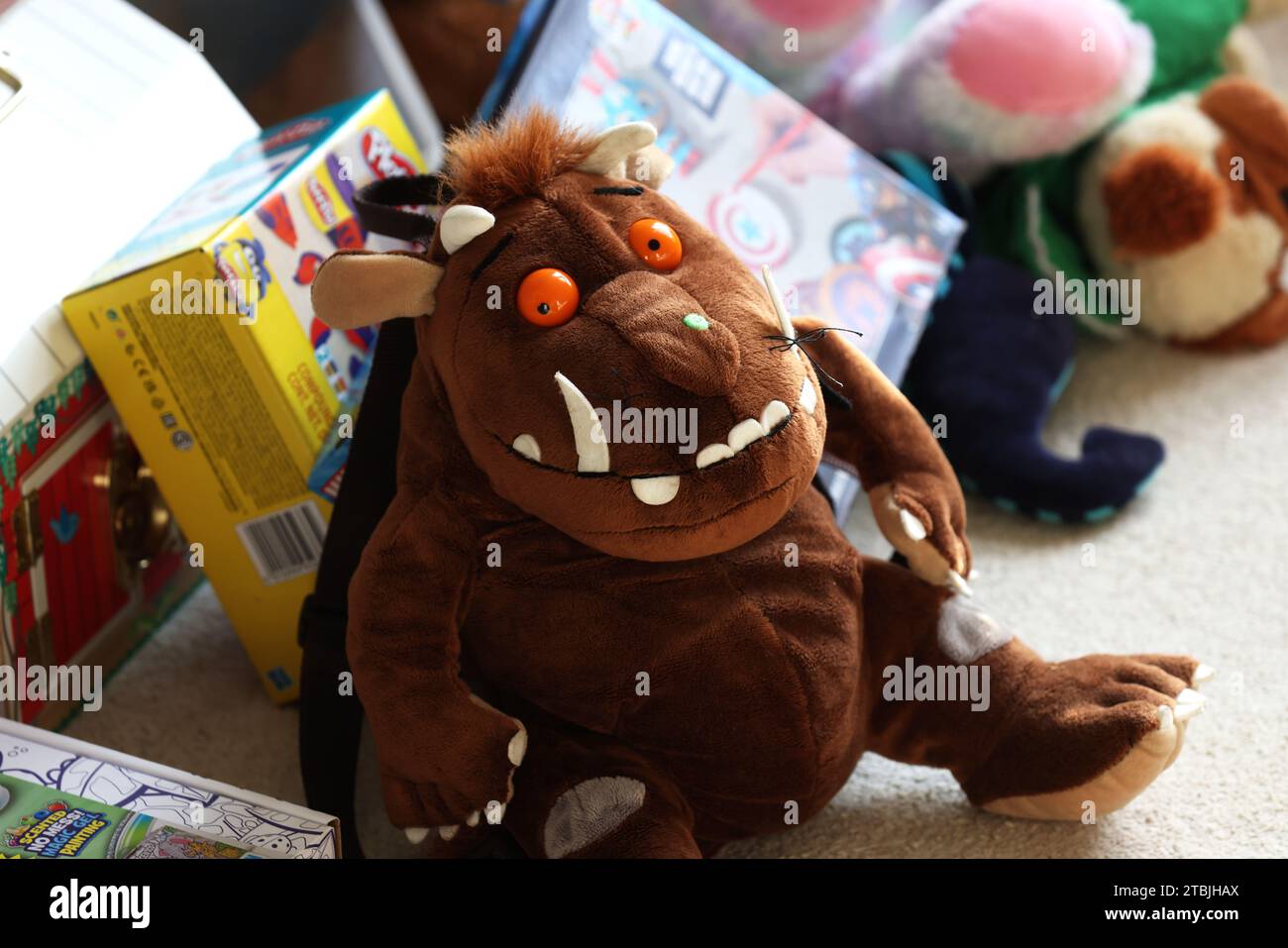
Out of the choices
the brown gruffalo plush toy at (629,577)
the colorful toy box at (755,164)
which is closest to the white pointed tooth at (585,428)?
the brown gruffalo plush toy at (629,577)

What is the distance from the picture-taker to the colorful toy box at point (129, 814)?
66 cm

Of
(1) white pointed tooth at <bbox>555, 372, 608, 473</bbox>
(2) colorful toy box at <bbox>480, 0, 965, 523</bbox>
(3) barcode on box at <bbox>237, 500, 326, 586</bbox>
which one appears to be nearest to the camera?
(1) white pointed tooth at <bbox>555, 372, 608, 473</bbox>

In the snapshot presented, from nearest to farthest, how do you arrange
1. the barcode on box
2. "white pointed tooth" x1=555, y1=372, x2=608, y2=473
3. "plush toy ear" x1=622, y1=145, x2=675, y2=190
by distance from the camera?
"white pointed tooth" x1=555, y1=372, x2=608, y2=473 < "plush toy ear" x1=622, y1=145, x2=675, y2=190 < the barcode on box

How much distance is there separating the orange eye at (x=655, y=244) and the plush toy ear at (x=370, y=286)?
0.35ft

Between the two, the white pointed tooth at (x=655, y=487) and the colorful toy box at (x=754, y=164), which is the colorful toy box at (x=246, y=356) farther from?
the white pointed tooth at (x=655, y=487)

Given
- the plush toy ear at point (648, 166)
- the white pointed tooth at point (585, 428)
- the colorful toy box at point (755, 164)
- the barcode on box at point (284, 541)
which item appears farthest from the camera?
the colorful toy box at point (755, 164)

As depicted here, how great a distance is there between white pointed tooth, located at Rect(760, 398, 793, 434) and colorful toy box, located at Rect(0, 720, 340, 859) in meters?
0.31

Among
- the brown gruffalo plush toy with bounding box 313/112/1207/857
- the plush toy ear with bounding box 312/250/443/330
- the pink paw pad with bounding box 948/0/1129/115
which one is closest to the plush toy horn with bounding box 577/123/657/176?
the brown gruffalo plush toy with bounding box 313/112/1207/857

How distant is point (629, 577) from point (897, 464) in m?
0.19

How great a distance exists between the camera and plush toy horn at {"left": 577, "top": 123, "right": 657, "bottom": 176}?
0.69m

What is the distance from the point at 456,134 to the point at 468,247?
0.27ft

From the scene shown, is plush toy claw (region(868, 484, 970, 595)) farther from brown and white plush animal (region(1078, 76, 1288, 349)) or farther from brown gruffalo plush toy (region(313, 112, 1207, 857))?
brown and white plush animal (region(1078, 76, 1288, 349))

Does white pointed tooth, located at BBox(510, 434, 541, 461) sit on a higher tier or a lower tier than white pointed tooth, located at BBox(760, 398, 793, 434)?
lower
